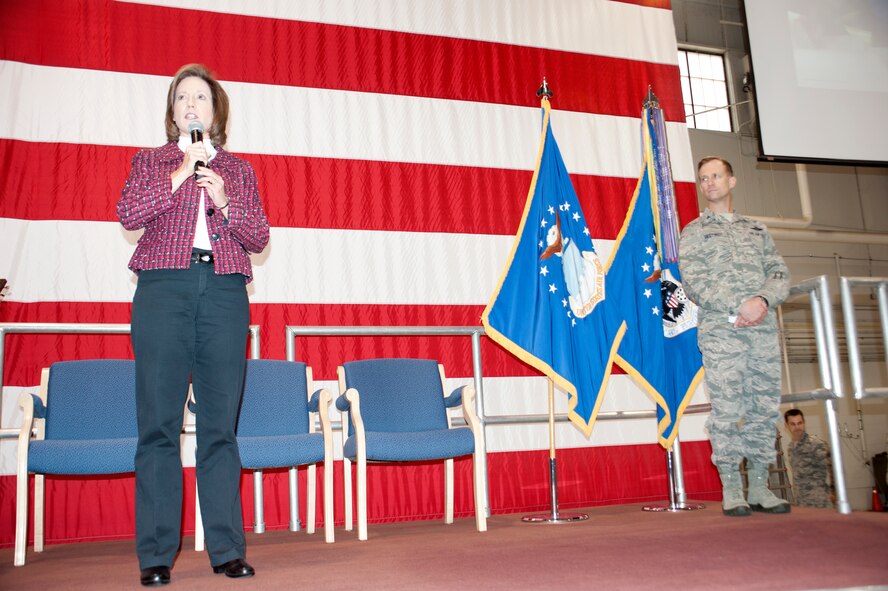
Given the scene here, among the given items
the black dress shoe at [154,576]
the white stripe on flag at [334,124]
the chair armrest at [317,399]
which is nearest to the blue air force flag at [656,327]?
the white stripe on flag at [334,124]

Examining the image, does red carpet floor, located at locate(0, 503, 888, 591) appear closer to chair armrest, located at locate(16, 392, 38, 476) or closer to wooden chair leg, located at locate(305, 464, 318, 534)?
wooden chair leg, located at locate(305, 464, 318, 534)

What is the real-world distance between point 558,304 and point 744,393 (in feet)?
2.86

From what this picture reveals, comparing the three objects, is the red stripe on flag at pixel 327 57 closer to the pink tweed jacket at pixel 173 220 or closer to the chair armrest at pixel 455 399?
the chair armrest at pixel 455 399

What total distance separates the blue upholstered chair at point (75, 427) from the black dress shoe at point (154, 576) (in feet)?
2.89

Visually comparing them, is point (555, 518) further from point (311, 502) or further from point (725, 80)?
point (725, 80)

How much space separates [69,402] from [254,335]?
88 cm

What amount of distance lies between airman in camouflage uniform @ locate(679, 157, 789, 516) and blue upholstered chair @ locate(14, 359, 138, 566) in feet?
7.45

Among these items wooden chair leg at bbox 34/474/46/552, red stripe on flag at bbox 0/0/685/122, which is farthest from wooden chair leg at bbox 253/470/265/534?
red stripe on flag at bbox 0/0/685/122

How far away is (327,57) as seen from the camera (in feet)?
14.2

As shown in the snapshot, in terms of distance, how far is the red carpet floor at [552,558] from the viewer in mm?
1868

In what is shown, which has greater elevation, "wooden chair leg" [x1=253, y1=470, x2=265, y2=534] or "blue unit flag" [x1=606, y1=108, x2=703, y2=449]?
"blue unit flag" [x1=606, y1=108, x2=703, y2=449]

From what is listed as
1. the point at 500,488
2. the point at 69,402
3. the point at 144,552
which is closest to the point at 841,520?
the point at 500,488

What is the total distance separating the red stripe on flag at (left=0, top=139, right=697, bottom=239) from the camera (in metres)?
3.73

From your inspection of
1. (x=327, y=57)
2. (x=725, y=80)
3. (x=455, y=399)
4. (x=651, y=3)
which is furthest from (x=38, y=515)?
(x=725, y=80)
